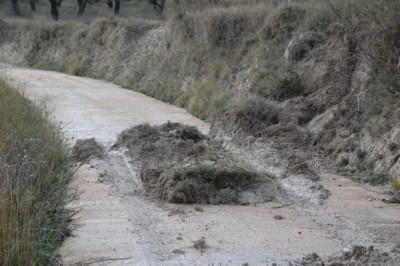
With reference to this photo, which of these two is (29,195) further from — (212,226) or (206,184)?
(206,184)

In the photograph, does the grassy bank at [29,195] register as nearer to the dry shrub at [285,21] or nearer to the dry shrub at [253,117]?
the dry shrub at [253,117]

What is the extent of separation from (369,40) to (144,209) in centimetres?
666

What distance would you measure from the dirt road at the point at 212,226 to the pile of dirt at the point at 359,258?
0.87ft

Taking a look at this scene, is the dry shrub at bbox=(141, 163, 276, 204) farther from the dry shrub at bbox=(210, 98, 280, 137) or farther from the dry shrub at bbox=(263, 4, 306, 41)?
the dry shrub at bbox=(263, 4, 306, 41)

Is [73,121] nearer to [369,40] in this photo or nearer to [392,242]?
[369,40]

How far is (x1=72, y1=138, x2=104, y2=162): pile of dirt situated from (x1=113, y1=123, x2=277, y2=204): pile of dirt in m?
0.98

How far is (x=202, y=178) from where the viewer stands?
1013 centimetres

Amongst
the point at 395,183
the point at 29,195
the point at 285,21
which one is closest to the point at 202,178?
the point at 395,183

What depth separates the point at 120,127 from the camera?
16.6 meters

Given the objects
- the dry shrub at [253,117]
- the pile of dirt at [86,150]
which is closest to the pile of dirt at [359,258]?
the pile of dirt at [86,150]

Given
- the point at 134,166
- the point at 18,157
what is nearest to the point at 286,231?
the point at 18,157

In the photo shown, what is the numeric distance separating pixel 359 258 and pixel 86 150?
7.05m

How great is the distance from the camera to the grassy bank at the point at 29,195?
648 centimetres

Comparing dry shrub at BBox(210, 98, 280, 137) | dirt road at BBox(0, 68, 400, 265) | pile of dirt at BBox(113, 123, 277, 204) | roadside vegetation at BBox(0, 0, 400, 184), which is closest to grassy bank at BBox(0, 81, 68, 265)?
dirt road at BBox(0, 68, 400, 265)
